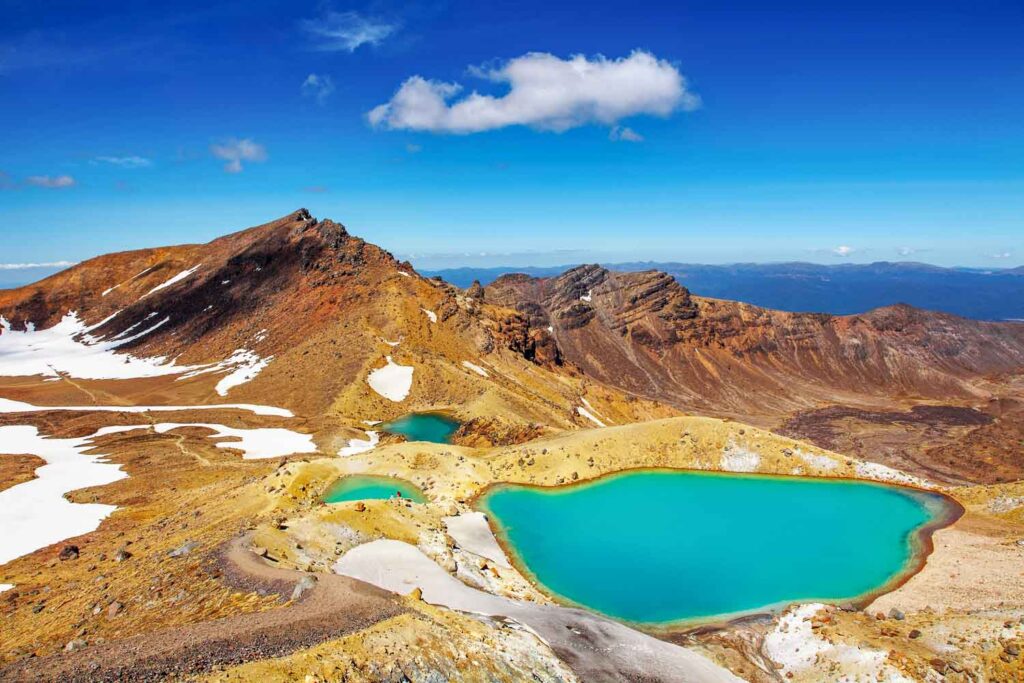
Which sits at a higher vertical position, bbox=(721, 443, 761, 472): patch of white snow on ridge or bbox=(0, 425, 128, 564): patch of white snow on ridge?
bbox=(0, 425, 128, 564): patch of white snow on ridge

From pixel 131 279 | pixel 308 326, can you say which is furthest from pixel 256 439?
pixel 131 279

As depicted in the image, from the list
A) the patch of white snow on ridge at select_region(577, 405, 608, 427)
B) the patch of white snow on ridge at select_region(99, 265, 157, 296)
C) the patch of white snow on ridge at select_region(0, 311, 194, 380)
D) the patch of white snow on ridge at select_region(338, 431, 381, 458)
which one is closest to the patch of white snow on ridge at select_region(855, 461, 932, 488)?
the patch of white snow on ridge at select_region(577, 405, 608, 427)

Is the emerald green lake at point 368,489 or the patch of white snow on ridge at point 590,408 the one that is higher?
the emerald green lake at point 368,489

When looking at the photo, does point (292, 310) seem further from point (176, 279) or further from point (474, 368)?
point (176, 279)

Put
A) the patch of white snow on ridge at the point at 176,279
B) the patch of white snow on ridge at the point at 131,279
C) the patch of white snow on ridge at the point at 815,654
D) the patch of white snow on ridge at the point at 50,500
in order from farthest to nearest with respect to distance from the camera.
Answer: the patch of white snow on ridge at the point at 131,279
the patch of white snow on ridge at the point at 176,279
the patch of white snow on ridge at the point at 50,500
the patch of white snow on ridge at the point at 815,654

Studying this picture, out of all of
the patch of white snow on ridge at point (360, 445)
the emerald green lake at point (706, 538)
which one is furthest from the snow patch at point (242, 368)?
the emerald green lake at point (706, 538)

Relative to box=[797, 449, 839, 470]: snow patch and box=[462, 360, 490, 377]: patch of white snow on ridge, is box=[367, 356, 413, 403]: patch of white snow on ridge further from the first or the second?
box=[797, 449, 839, 470]: snow patch

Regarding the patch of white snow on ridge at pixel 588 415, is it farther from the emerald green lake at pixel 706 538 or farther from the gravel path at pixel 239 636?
the gravel path at pixel 239 636
